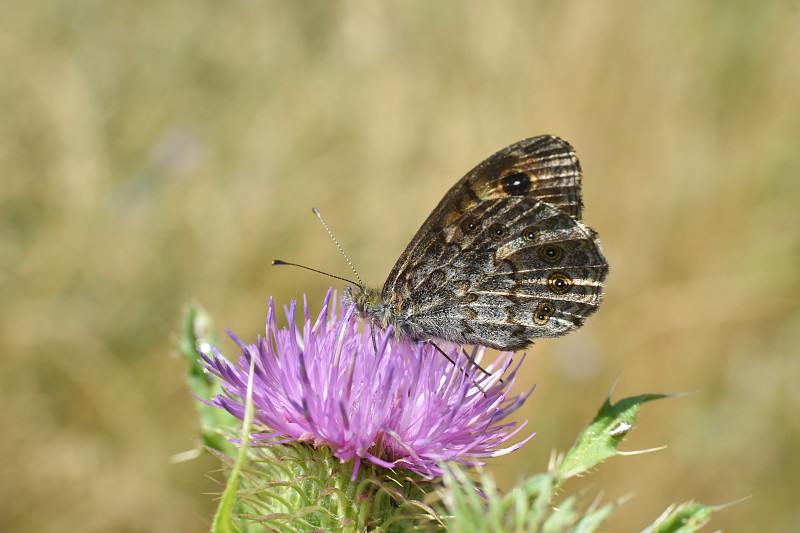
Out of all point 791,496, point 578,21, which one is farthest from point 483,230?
point 578,21

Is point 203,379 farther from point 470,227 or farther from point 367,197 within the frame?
point 367,197

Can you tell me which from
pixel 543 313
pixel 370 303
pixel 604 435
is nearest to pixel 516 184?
pixel 543 313

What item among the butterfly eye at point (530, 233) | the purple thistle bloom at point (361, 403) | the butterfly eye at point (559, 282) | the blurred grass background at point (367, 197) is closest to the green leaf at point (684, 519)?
the purple thistle bloom at point (361, 403)

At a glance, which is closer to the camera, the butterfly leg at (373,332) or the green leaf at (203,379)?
the butterfly leg at (373,332)

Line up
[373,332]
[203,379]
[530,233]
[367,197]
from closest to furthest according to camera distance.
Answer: [373,332] → [530,233] → [203,379] → [367,197]

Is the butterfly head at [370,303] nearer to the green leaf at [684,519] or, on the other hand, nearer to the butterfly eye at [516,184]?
the butterfly eye at [516,184]

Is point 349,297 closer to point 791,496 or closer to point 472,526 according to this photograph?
point 472,526
